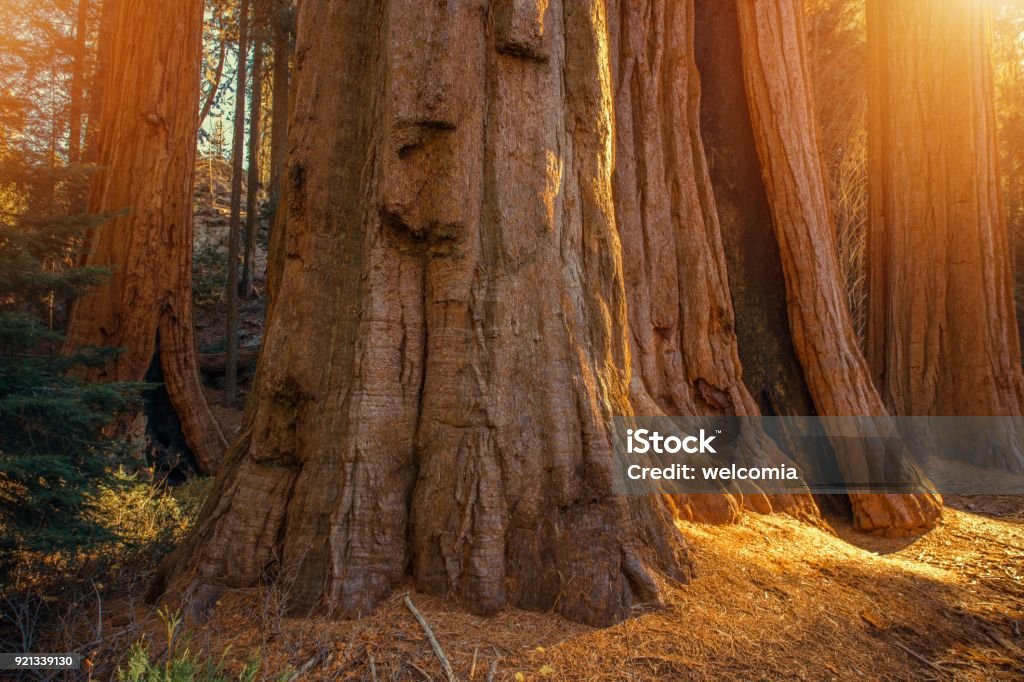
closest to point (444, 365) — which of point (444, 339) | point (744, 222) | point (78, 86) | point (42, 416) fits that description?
point (444, 339)

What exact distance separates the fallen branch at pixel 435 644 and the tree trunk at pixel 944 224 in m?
6.51

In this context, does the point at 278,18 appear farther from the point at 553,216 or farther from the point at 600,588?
the point at 600,588

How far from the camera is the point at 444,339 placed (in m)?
3.42

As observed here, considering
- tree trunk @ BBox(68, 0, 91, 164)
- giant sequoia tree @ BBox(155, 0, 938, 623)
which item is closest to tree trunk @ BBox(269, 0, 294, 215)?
tree trunk @ BBox(68, 0, 91, 164)

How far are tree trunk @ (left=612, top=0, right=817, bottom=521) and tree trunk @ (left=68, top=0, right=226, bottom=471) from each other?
5022 mm

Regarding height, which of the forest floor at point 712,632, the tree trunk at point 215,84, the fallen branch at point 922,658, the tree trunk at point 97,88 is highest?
the tree trunk at point 215,84

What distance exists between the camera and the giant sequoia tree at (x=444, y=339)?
320 centimetres

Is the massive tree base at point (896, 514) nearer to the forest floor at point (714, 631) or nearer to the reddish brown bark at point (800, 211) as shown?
the reddish brown bark at point (800, 211)

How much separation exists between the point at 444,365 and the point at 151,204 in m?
5.66

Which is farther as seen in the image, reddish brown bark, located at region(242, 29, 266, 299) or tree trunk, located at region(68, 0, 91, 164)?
reddish brown bark, located at region(242, 29, 266, 299)

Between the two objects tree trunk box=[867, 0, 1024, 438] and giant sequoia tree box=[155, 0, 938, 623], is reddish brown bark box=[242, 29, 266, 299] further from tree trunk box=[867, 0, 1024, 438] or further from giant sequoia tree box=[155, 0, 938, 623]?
tree trunk box=[867, 0, 1024, 438]

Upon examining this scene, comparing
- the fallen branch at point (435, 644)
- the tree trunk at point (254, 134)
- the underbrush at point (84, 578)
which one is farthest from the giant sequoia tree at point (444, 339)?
the tree trunk at point (254, 134)

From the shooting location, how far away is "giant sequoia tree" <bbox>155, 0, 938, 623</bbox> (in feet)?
10.5

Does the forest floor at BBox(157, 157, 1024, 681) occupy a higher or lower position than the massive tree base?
lower
